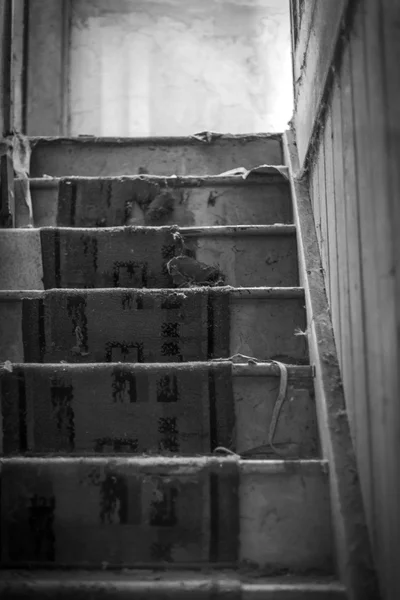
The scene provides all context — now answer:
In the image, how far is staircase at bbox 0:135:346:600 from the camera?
3.96ft

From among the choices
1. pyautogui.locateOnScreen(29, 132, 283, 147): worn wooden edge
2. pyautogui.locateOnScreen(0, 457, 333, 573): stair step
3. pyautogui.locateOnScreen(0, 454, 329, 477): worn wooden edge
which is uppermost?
pyautogui.locateOnScreen(29, 132, 283, 147): worn wooden edge

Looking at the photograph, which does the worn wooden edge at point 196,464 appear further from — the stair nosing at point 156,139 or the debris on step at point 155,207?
the stair nosing at point 156,139

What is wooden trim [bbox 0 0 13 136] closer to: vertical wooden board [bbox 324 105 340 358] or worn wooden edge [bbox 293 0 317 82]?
worn wooden edge [bbox 293 0 317 82]

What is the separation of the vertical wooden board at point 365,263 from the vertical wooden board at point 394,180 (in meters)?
0.08

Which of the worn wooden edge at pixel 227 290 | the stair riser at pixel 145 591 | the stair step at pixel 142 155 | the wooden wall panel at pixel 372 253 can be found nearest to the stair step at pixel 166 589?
the stair riser at pixel 145 591

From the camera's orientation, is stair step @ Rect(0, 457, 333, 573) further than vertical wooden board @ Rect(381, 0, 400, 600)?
Yes

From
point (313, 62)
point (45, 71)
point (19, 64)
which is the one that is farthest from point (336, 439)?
point (45, 71)

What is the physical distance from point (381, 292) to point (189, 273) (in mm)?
837

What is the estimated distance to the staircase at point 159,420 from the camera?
121 cm

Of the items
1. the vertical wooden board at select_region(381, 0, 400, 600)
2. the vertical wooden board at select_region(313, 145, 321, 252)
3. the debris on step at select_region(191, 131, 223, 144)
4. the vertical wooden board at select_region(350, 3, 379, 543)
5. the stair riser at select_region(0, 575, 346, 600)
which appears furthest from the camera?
the debris on step at select_region(191, 131, 223, 144)

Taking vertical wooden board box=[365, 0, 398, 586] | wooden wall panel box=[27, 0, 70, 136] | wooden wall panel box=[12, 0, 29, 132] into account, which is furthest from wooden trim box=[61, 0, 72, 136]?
vertical wooden board box=[365, 0, 398, 586]

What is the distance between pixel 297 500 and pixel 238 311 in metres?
0.53

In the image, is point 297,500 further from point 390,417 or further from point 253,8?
point 253,8

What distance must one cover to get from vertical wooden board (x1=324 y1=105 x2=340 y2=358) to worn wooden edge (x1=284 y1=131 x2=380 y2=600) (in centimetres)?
6
